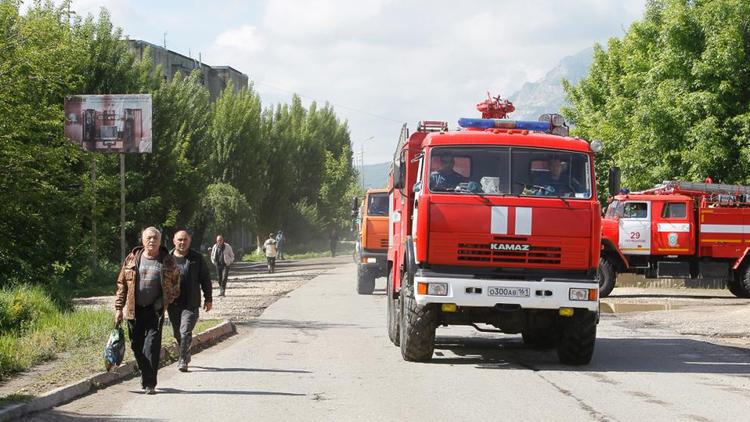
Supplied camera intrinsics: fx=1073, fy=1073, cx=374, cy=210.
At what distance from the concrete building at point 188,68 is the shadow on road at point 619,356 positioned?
1915 inches

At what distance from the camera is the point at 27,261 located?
964 inches

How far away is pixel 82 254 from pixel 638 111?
17891 mm

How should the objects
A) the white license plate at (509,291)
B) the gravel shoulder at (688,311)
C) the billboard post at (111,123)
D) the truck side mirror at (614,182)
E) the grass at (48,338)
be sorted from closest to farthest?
the grass at (48,338)
the white license plate at (509,291)
the truck side mirror at (614,182)
the gravel shoulder at (688,311)
the billboard post at (111,123)

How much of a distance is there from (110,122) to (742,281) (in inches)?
728

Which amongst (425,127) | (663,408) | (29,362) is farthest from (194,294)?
(663,408)

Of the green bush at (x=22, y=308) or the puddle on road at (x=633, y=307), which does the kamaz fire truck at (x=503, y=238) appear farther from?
the puddle on road at (x=633, y=307)

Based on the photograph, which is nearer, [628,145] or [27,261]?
[27,261]

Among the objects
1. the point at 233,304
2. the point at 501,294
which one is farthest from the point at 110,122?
the point at 501,294

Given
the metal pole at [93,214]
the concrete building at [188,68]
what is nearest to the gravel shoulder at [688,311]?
the metal pole at [93,214]

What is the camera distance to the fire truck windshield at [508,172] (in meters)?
13.5

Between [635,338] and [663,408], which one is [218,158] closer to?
[635,338]

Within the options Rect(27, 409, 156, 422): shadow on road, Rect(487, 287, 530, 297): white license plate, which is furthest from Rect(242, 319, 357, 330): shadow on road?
Rect(27, 409, 156, 422): shadow on road

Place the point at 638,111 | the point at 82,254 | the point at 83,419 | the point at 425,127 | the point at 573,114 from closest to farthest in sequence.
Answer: the point at 83,419, the point at 425,127, the point at 82,254, the point at 638,111, the point at 573,114

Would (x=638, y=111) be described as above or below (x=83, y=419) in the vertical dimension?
above
